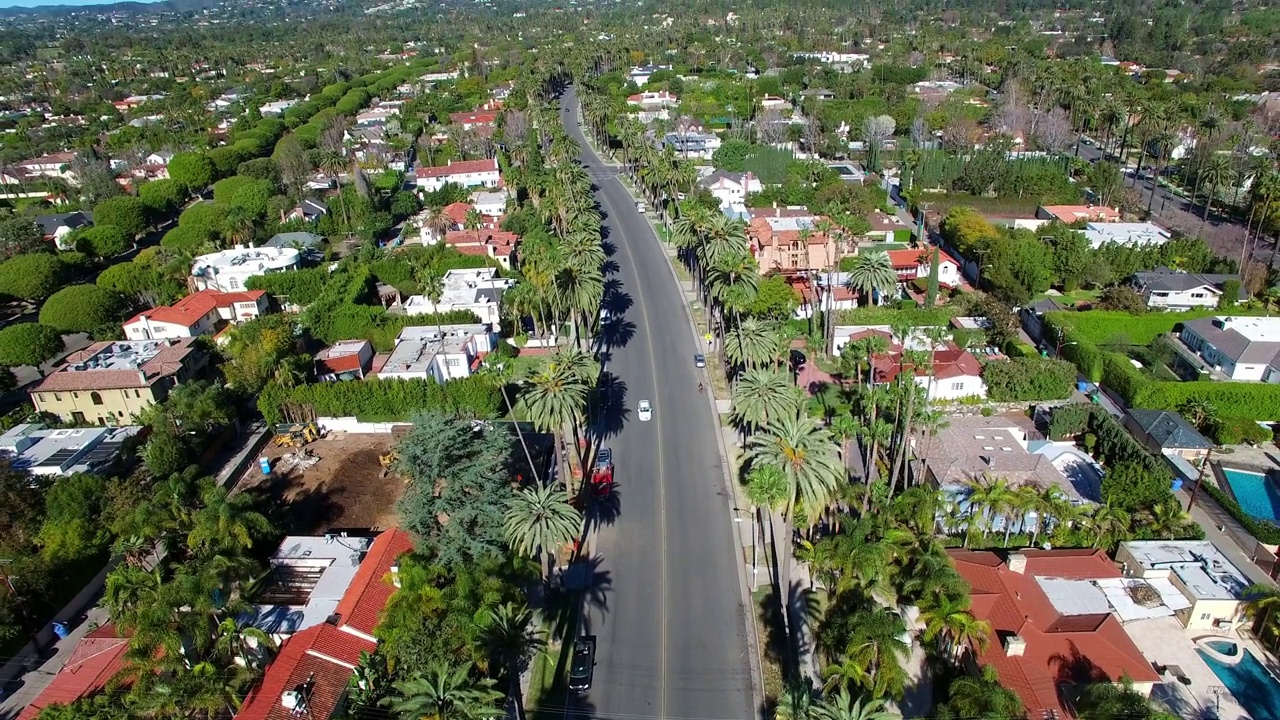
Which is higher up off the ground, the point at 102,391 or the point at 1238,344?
the point at 102,391

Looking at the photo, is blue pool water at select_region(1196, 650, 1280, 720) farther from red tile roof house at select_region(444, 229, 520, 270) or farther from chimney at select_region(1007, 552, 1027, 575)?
red tile roof house at select_region(444, 229, 520, 270)

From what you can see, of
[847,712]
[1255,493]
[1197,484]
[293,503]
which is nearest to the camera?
[847,712]

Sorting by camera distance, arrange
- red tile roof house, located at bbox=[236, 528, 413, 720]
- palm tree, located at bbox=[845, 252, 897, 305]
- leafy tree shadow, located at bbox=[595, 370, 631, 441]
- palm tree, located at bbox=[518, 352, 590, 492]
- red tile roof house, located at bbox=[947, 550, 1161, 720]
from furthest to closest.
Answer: palm tree, located at bbox=[845, 252, 897, 305] < leafy tree shadow, located at bbox=[595, 370, 631, 441] < palm tree, located at bbox=[518, 352, 590, 492] < red tile roof house, located at bbox=[236, 528, 413, 720] < red tile roof house, located at bbox=[947, 550, 1161, 720]

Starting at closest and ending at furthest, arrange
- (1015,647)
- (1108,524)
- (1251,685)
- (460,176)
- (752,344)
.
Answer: (1015,647) → (1251,685) → (1108,524) → (752,344) → (460,176)

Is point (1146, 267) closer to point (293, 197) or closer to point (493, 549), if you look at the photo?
point (493, 549)

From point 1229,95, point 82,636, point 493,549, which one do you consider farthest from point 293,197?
point 1229,95

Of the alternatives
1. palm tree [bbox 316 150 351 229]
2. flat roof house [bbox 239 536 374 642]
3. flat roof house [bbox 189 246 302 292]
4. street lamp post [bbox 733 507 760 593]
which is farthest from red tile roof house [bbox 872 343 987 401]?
palm tree [bbox 316 150 351 229]

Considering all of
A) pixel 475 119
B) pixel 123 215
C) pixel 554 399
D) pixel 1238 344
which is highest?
pixel 475 119

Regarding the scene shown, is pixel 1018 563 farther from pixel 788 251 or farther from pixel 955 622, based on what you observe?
pixel 788 251

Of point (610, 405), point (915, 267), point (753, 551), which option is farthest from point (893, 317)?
point (753, 551)
